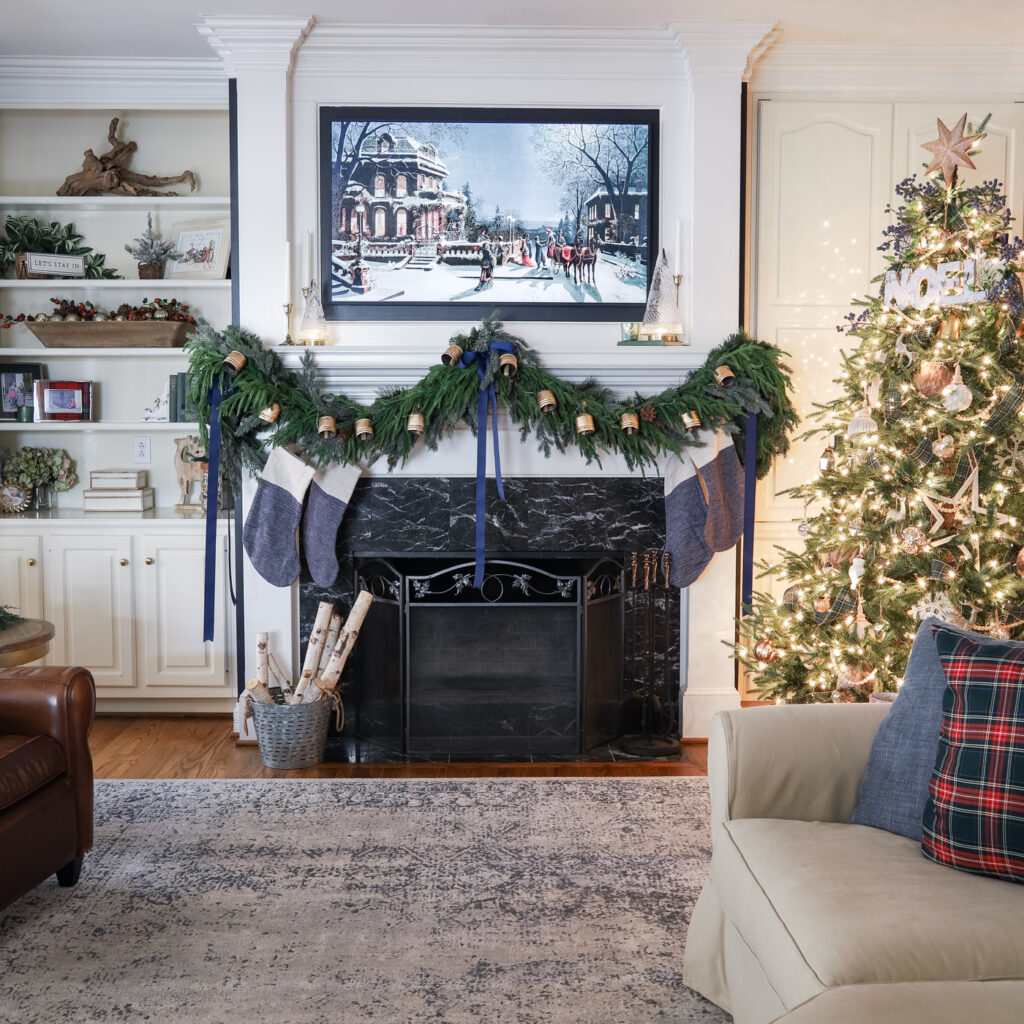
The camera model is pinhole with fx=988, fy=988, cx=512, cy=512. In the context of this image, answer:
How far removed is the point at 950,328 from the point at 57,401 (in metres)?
3.44

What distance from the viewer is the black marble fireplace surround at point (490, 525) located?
3.80 metres

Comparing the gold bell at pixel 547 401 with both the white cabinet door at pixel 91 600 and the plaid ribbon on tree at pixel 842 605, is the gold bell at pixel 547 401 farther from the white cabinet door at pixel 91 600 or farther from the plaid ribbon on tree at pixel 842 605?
the white cabinet door at pixel 91 600

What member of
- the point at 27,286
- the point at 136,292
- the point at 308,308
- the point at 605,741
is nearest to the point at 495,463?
the point at 308,308

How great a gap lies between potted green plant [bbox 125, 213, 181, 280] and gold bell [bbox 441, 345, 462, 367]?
4.69ft

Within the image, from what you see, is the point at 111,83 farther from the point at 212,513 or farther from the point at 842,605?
the point at 842,605

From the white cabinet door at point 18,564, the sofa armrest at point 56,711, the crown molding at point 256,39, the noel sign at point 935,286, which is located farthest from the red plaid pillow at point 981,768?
the white cabinet door at point 18,564

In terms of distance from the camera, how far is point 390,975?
85.4 inches

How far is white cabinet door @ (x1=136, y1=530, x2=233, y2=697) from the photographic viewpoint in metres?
4.01

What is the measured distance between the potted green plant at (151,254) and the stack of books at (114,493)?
2.76 ft

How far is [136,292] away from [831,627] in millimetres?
3191

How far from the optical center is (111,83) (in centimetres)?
401

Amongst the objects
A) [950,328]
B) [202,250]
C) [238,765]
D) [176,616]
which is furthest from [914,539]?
[202,250]

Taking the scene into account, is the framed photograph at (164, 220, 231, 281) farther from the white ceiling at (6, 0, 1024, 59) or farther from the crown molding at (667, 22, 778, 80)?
the crown molding at (667, 22, 778, 80)

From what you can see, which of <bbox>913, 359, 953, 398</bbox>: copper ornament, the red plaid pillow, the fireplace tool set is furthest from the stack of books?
the red plaid pillow
